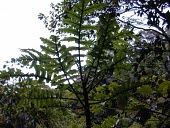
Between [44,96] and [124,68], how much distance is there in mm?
354

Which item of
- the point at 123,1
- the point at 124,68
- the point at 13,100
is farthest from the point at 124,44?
the point at 123,1

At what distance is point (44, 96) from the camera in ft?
3.33

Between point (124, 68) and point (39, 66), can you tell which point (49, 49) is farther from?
point (124, 68)

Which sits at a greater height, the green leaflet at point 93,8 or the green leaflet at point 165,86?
the green leaflet at point 93,8

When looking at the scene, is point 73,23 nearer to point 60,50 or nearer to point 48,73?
point 60,50

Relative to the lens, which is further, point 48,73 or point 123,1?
point 123,1

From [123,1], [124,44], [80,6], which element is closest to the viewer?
[80,6]

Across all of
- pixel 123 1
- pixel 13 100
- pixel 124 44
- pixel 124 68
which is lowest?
pixel 13 100

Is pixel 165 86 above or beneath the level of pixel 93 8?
beneath

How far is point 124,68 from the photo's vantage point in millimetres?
1041

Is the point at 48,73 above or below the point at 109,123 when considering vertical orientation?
above

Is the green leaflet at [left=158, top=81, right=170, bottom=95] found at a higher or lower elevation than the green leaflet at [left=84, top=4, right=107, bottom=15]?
lower

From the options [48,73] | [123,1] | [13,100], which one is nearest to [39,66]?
[48,73]

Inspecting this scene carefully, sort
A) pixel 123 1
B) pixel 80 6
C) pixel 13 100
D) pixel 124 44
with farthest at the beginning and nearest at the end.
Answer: pixel 123 1 < pixel 13 100 < pixel 124 44 < pixel 80 6
